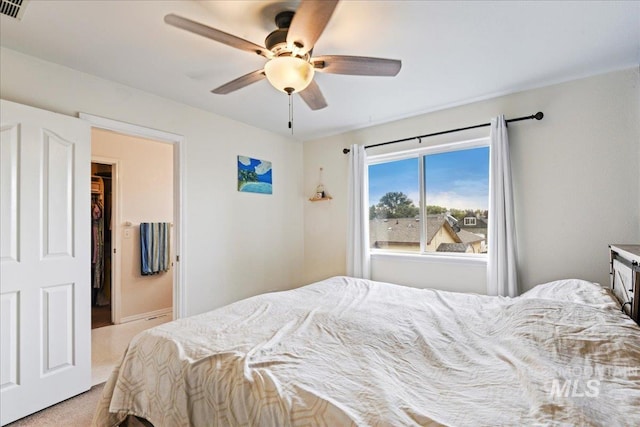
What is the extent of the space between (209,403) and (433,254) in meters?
2.68

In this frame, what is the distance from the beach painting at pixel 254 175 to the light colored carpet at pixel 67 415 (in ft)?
7.42

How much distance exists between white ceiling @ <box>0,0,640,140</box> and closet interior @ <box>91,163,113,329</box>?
280 cm

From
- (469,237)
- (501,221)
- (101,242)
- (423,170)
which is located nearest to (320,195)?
(423,170)

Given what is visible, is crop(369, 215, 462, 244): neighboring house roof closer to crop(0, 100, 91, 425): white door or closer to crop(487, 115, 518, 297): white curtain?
crop(487, 115, 518, 297): white curtain

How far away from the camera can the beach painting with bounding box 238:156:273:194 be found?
11.7 feet

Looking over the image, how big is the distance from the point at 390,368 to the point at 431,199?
7.97 ft

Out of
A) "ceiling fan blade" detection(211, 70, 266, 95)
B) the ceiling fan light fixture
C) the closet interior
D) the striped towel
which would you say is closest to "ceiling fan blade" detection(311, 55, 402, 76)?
the ceiling fan light fixture

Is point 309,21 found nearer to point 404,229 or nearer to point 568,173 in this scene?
point 568,173

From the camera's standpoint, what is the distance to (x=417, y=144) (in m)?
3.29

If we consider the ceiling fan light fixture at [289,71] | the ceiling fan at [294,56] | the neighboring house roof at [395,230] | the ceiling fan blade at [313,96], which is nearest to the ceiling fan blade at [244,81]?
the ceiling fan at [294,56]

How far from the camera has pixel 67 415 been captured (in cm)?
203

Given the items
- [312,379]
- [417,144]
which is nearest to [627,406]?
[312,379]

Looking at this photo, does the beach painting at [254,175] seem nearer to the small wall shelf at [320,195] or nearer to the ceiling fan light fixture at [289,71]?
the small wall shelf at [320,195]

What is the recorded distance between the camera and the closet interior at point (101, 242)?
4.40m
